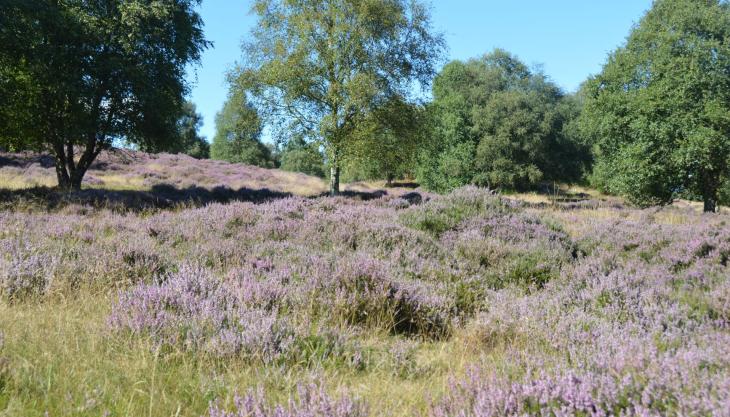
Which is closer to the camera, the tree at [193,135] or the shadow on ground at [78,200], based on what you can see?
the shadow on ground at [78,200]

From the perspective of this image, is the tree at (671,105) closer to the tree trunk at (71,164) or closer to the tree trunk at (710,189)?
the tree trunk at (710,189)

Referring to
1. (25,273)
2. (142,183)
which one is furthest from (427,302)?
(142,183)

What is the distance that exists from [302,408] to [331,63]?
1959 centimetres

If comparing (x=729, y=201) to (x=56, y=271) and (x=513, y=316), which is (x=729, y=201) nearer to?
(x=513, y=316)

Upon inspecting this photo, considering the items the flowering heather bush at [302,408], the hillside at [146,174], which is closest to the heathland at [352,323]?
the flowering heather bush at [302,408]

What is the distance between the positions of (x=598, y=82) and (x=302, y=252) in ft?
75.9

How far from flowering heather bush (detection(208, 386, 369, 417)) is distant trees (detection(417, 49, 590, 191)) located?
34867mm

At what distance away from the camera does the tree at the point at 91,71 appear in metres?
13.8

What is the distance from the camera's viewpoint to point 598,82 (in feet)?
77.6

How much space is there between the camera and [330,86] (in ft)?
64.4

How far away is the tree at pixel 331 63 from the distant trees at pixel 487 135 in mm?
15701

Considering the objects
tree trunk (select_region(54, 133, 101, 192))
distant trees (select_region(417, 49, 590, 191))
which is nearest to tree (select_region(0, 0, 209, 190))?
tree trunk (select_region(54, 133, 101, 192))

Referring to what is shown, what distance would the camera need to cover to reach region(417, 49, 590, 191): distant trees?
126 feet

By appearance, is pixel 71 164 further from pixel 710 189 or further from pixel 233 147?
pixel 233 147
